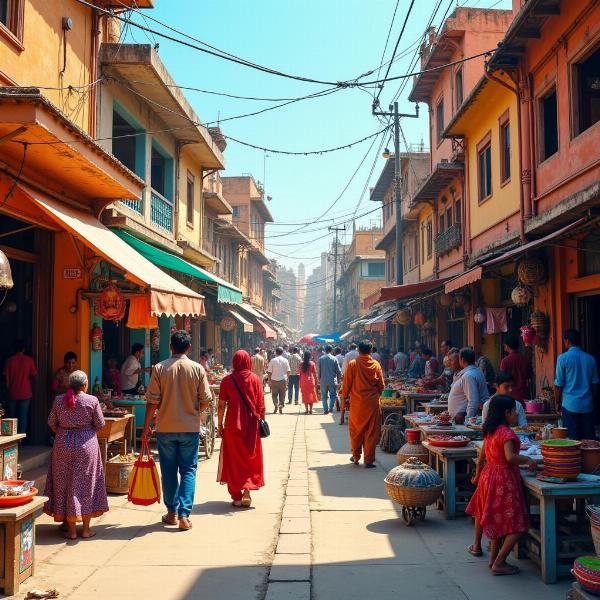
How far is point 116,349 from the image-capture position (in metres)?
13.4

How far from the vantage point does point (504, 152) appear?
13.3 meters

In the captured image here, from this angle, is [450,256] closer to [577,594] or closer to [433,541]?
[433,541]

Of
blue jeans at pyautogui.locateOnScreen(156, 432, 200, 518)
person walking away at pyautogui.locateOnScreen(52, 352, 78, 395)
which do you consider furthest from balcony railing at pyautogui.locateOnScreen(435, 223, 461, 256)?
blue jeans at pyautogui.locateOnScreen(156, 432, 200, 518)

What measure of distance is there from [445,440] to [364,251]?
41.1 meters

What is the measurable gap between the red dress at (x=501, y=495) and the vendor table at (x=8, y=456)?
427cm

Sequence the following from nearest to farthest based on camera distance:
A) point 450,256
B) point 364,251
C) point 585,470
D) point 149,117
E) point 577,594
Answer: point 577,594 < point 585,470 < point 149,117 < point 450,256 < point 364,251

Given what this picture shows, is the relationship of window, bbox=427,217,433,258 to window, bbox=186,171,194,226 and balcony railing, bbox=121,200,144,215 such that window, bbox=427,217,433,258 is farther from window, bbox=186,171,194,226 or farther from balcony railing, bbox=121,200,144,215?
balcony railing, bbox=121,200,144,215

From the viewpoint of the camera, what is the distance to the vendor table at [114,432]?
794 cm

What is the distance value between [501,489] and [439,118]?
687 inches

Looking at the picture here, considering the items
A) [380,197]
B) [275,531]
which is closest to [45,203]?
[275,531]

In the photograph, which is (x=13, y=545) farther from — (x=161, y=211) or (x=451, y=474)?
(x=161, y=211)

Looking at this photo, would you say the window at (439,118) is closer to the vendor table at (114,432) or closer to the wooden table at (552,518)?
the vendor table at (114,432)

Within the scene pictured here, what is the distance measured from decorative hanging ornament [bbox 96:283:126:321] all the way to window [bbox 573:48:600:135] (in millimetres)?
7036

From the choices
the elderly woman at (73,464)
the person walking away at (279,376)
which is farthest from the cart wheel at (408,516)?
the person walking away at (279,376)
